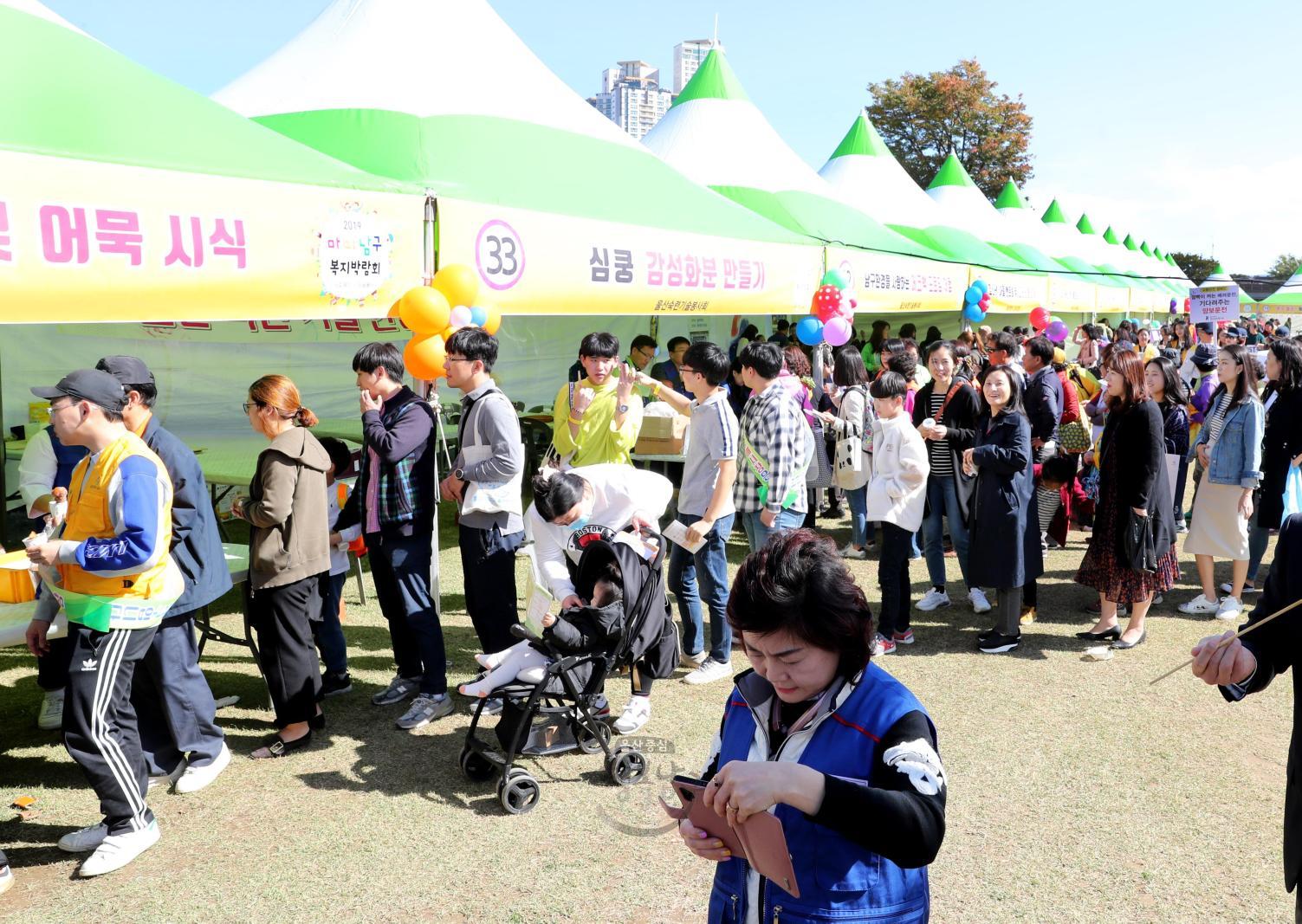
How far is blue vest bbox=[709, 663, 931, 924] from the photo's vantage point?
1422mm

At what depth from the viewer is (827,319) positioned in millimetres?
8172

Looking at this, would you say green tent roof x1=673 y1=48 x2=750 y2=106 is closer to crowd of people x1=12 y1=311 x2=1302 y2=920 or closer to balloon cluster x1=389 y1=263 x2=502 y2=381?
crowd of people x1=12 y1=311 x2=1302 y2=920

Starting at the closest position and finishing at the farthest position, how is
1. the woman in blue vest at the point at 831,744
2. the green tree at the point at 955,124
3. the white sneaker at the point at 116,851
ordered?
1. the woman in blue vest at the point at 831,744
2. the white sneaker at the point at 116,851
3. the green tree at the point at 955,124

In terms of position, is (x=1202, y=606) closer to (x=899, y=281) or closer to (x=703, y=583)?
(x=703, y=583)

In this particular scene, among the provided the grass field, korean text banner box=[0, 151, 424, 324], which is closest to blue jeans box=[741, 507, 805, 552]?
the grass field

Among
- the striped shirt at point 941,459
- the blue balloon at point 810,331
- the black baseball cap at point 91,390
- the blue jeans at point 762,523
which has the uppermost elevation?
the blue balloon at point 810,331

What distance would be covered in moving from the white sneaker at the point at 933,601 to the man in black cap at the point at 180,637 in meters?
4.10

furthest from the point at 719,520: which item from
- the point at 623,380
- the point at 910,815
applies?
the point at 910,815

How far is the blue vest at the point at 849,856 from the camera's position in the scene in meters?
1.42

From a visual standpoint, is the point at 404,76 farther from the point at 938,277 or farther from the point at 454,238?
the point at 938,277

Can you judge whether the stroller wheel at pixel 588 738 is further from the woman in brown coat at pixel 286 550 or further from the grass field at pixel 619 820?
the woman in brown coat at pixel 286 550

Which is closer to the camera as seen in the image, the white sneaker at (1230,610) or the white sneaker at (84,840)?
the white sneaker at (84,840)

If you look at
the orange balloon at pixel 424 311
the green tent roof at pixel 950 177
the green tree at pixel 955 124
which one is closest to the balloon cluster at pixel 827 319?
the orange balloon at pixel 424 311

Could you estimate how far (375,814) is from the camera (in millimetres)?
3477
